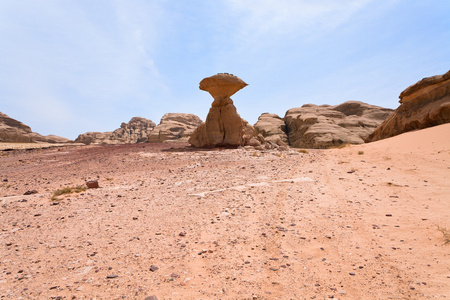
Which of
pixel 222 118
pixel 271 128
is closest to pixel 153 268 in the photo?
pixel 222 118

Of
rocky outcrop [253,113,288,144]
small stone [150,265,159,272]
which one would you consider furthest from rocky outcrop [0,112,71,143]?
small stone [150,265,159,272]

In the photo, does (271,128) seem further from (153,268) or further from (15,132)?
(15,132)

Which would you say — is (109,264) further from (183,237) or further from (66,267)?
(183,237)

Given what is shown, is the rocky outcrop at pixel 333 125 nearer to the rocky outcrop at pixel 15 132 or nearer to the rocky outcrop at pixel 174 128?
the rocky outcrop at pixel 174 128

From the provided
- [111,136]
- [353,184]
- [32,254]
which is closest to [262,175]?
[353,184]

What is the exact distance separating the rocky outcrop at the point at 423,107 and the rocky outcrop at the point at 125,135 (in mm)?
69996

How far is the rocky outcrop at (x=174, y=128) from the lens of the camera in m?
57.4

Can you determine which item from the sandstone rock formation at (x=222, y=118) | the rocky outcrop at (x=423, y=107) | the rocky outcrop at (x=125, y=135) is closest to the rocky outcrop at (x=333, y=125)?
the rocky outcrop at (x=423, y=107)

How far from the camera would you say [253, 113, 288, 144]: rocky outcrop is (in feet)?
143

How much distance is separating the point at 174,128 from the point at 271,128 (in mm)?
27276

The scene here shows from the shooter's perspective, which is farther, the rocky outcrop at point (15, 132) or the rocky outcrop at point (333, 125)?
the rocky outcrop at point (15, 132)

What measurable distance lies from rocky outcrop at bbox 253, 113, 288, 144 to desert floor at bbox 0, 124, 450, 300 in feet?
118

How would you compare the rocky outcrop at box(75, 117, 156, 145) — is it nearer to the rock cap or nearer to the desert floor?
the rock cap

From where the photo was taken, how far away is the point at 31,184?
8336 millimetres
